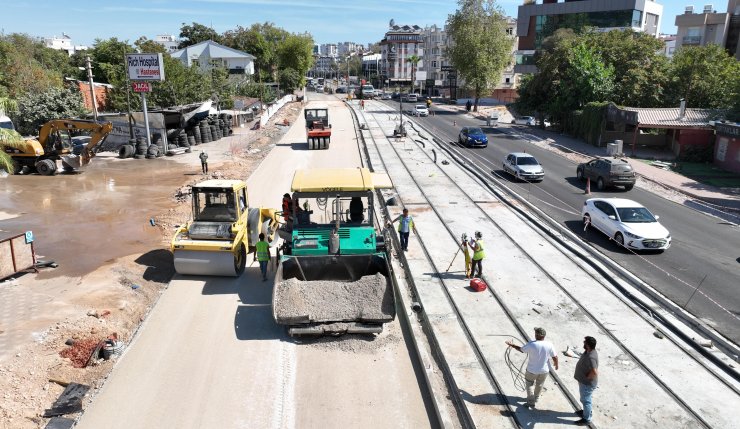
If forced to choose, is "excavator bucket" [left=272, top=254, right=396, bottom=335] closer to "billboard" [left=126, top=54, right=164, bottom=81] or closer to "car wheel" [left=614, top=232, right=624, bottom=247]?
"car wheel" [left=614, top=232, right=624, bottom=247]

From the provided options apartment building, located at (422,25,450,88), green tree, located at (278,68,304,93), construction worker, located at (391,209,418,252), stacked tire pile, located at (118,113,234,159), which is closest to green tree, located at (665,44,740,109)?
construction worker, located at (391,209,418,252)

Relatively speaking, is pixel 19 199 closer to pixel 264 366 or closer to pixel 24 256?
pixel 24 256

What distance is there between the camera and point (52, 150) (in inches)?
1167

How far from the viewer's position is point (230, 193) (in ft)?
47.7

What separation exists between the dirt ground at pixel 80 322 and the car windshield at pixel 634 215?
15.0 meters

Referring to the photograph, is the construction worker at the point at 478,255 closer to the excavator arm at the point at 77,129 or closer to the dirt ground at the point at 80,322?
the dirt ground at the point at 80,322

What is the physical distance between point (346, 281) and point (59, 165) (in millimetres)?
26682

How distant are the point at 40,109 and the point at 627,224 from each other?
43467 millimetres

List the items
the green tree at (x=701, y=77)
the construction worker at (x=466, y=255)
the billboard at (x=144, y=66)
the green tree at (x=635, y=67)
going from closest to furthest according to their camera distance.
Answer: the construction worker at (x=466, y=255)
the billboard at (x=144, y=66)
the green tree at (x=701, y=77)
the green tree at (x=635, y=67)

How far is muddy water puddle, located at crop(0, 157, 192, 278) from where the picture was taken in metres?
16.4

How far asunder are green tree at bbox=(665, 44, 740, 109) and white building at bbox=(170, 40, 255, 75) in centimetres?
5851

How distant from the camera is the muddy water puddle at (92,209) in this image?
16.4 meters

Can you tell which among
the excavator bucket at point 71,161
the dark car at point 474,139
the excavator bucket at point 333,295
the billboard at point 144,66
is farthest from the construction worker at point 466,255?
the billboard at point 144,66

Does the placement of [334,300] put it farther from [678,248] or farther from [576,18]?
[576,18]
